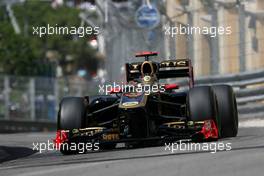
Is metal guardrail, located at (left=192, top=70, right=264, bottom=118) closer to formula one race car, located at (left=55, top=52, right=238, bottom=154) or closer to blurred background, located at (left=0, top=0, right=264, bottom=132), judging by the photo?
blurred background, located at (left=0, top=0, right=264, bottom=132)

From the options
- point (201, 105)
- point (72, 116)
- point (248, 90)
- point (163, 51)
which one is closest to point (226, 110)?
point (201, 105)

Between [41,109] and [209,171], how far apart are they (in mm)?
25947

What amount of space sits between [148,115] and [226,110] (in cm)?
144

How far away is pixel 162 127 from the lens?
13.8m

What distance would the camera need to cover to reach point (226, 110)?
47.8ft

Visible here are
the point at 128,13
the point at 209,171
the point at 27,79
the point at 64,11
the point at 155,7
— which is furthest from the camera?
the point at 64,11

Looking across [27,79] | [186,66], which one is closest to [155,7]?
[27,79]

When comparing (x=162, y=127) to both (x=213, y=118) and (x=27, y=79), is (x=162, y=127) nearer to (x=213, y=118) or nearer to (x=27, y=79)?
(x=213, y=118)

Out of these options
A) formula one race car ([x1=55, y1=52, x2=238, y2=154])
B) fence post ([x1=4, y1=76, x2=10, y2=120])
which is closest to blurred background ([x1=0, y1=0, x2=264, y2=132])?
fence post ([x1=4, y1=76, x2=10, y2=120])

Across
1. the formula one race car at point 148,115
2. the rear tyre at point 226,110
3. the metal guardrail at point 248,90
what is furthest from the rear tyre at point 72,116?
the metal guardrail at point 248,90

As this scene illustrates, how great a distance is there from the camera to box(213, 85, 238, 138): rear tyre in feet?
47.6

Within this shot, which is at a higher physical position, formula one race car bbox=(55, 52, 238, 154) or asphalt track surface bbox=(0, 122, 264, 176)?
formula one race car bbox=(55, 52, 238, 154)

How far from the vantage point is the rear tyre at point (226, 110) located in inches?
571

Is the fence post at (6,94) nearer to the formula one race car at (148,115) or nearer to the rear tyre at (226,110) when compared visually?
the formula one race car at (148,115)
